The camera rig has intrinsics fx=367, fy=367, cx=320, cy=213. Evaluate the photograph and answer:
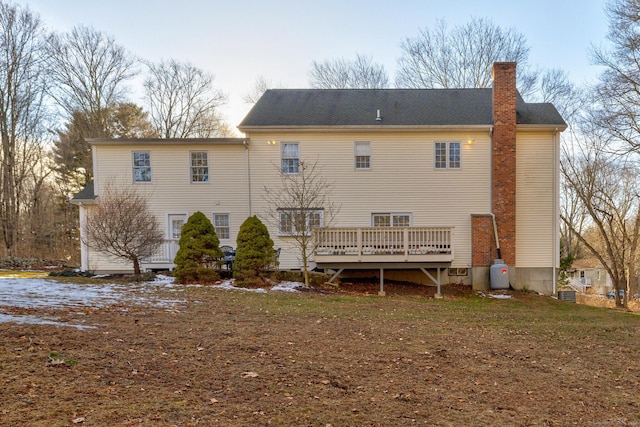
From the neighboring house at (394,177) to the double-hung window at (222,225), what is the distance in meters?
0.04

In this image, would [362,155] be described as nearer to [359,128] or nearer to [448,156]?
[359,128]

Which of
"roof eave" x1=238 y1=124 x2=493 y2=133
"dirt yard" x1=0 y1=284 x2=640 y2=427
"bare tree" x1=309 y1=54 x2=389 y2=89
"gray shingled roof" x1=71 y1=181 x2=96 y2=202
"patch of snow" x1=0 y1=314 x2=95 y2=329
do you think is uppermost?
"bare tree" x1=309 y1=54 x2=389 y2=89

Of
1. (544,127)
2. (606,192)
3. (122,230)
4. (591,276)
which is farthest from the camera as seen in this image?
(591,276)

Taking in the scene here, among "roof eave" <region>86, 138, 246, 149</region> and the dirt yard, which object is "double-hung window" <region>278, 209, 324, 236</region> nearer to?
"roof eave" <region>86, 138, 246, 149</region>

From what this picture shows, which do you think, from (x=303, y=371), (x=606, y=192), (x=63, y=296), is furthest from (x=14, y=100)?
(x=606, y=192)

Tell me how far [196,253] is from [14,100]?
62.0ft

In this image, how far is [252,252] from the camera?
11.2m

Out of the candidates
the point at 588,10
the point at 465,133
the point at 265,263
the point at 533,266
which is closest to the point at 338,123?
the point at 465,133

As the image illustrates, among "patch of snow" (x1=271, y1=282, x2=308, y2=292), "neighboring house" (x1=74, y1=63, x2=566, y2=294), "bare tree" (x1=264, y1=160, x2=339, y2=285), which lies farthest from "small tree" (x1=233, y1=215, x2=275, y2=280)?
"neighboring house" (x1=74, y1=63, x2=566, y2=294)

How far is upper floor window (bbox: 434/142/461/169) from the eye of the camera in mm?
14078

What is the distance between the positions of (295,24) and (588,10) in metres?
12.0

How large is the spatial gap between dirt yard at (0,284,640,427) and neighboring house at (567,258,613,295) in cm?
4462

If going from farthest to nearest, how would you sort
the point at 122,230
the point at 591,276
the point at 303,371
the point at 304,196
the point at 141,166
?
1. the point at 591,276
2. the point at 141,166
3. the point at 304,196
4. the point at 122,230
5. the point at 303,371

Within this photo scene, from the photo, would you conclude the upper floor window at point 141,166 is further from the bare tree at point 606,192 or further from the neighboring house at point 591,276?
the neighboring house at point 591,276
